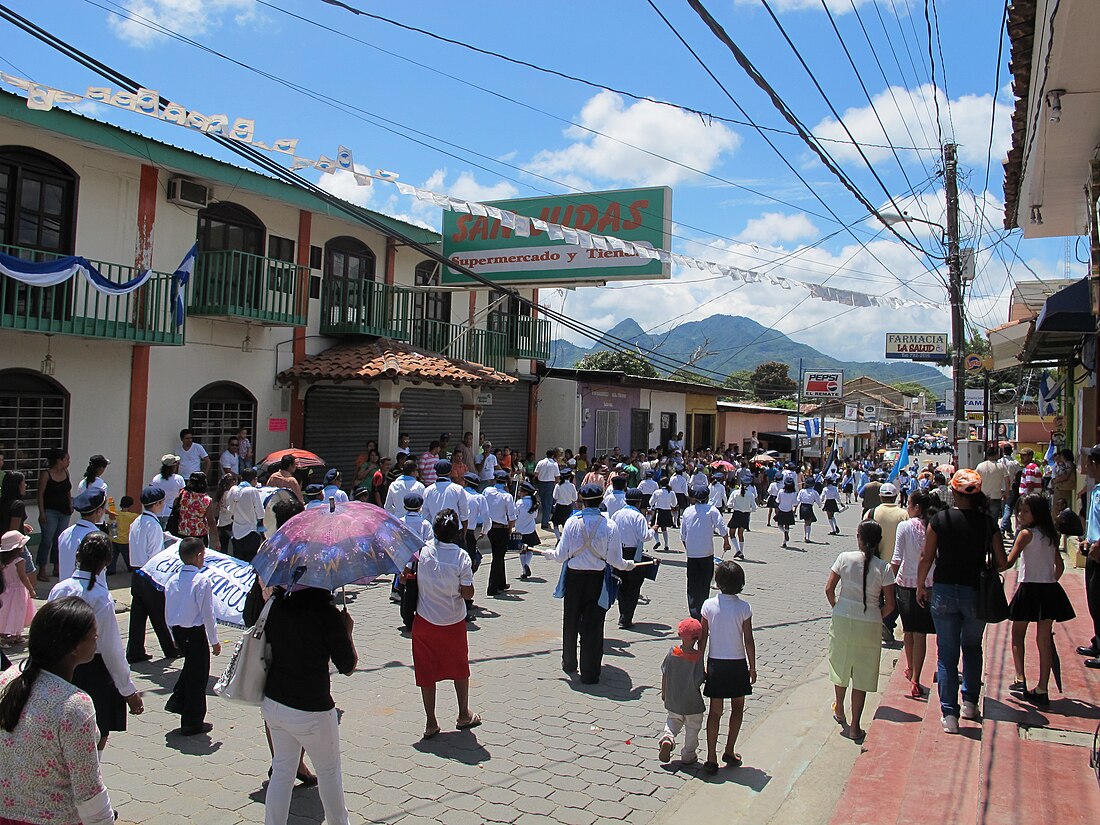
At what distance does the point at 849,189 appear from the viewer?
10.1m

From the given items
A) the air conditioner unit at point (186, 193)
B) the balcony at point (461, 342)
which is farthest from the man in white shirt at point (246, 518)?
the balcony at point (461, 342)

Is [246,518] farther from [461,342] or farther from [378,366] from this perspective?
[461,342]

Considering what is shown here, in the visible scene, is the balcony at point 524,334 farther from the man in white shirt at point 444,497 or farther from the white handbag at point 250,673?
the white handbag at point 250,673

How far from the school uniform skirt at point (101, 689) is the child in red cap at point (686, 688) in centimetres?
330

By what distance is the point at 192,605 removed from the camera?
588 cm

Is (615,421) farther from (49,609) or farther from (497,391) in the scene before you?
(49,609)

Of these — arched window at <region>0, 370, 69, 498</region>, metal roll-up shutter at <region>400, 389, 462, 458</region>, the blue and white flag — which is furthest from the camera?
metal roll-up shutter at <region>400, 389, 462, 458</region>

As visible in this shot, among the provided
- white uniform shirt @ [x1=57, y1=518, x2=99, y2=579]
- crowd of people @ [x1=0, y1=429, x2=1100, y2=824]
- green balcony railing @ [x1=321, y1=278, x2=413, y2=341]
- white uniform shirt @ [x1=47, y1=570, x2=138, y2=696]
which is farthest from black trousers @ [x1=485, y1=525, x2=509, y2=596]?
green balcony railing @ [x1=321, y1=278, x2=413, y2=341]

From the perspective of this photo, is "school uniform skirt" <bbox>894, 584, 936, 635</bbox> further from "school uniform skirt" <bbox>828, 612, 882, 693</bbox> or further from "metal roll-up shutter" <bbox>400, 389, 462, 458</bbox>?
"metal roll-up shutter" <bbox>400, 389, 462, 458</bbox>

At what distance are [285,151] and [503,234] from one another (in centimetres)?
1094

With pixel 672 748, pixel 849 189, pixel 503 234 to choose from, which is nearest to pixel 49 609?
pixel 672 748

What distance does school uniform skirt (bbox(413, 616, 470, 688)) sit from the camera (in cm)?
602

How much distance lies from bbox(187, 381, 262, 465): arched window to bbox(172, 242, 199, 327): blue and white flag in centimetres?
187

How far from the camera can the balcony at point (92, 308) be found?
11500 mm
